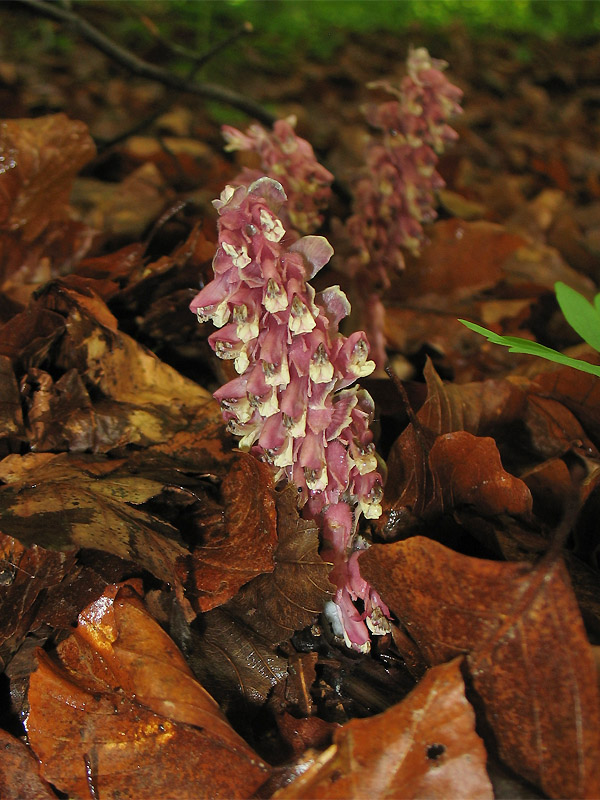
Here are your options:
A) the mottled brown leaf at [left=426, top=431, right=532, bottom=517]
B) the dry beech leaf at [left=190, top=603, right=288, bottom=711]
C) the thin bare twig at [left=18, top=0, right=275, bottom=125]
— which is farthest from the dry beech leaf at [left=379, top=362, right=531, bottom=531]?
the thin bare twig at [left=18, top=0, right=275, bottom=125]

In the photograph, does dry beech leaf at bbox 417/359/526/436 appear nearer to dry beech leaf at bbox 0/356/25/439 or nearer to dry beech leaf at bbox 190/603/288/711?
dry beech leaf at bbox 190/603/288/711

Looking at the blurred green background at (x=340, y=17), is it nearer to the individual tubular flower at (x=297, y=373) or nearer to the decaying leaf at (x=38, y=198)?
the decaying leaf at (x=38, y=198)

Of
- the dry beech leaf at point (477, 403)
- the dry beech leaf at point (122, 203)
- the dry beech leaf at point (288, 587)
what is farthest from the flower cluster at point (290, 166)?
the dry beech leaf at point (288, 587)

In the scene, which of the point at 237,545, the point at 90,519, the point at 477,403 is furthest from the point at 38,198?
the point at 477,403

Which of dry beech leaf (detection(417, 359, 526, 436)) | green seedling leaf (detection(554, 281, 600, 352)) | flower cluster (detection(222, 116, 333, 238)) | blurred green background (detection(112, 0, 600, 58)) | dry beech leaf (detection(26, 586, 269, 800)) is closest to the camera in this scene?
dry beech leaf (detection(26, 586, 269, 800))

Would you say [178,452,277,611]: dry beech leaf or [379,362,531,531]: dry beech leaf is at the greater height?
[379,362,531,531]: dry beech leaf

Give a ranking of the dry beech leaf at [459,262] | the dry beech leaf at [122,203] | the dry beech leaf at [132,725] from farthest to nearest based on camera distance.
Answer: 1. the dry beech leaf at [459,262]
2. the dry beech leaf at [122,203]
3. the dry beech leaf at [132,725]

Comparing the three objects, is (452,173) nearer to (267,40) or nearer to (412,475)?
(412,475)
